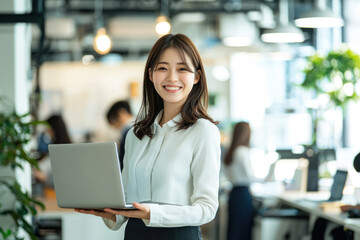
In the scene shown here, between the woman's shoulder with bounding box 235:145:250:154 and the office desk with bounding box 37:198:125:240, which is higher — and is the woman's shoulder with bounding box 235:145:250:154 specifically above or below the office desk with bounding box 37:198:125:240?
above

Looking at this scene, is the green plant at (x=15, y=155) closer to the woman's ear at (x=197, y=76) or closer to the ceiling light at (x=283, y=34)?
the woman's ear at (x=197, y=76)

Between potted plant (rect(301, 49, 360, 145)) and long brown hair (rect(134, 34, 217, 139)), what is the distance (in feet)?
18.4

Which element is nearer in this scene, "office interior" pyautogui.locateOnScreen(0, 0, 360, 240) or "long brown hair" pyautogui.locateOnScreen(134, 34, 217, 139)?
"long brown hair" pyautogui.locateOnScreen(134, 34, 217, 139)

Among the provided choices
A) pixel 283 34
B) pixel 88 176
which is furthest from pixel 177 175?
pixel 283 34

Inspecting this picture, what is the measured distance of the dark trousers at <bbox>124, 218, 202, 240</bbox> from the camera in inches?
91.1

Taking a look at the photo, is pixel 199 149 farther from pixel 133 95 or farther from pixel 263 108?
pixel 133 95

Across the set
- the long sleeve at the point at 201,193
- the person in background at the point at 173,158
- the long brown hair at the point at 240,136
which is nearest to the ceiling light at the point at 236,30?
the long brown hair at the point at 240,136

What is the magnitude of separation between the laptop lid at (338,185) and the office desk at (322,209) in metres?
0.12

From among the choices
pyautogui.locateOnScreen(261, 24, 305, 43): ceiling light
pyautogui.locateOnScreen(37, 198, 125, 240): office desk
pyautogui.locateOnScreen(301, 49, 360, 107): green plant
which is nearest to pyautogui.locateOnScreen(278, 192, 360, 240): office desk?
pyautogui.locateOnScreen(301, 49, 360, 107): green plant

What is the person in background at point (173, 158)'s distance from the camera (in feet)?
7.38

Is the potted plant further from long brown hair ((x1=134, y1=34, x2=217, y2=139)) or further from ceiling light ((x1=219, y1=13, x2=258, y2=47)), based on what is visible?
long brown hair ((x1=134, y1=34, x2=217, y2=139))

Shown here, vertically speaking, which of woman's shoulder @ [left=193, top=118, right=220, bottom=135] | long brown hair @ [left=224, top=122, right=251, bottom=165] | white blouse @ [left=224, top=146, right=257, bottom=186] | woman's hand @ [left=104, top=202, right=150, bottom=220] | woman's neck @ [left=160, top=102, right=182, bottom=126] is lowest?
white blouse @ [left=224, top=146, right=257, bottom=186]

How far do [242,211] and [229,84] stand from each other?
6665 mm

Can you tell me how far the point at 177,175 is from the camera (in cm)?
231
